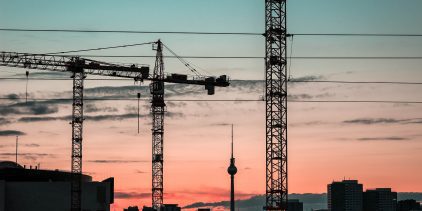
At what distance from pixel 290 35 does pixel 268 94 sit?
11.9 m

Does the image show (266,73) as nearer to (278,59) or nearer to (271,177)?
(278,59)

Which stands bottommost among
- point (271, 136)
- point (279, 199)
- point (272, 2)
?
point (279, 199)

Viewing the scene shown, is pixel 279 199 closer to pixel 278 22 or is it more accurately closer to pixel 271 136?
pixel 271 136

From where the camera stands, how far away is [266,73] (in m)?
172

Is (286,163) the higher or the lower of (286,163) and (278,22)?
the lower

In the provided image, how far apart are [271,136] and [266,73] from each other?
472 inches

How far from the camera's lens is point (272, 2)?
172500 millimetres

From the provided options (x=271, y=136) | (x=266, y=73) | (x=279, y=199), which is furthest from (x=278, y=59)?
(x=279, y=199)

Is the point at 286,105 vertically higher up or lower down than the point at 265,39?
lower down

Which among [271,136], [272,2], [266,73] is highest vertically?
[272,2]

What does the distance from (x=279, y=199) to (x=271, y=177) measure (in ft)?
14.4

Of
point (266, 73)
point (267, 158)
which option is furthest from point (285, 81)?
point (267, 158)

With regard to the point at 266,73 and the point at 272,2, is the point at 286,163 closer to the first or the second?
the point at 266,73

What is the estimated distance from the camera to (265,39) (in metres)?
173
